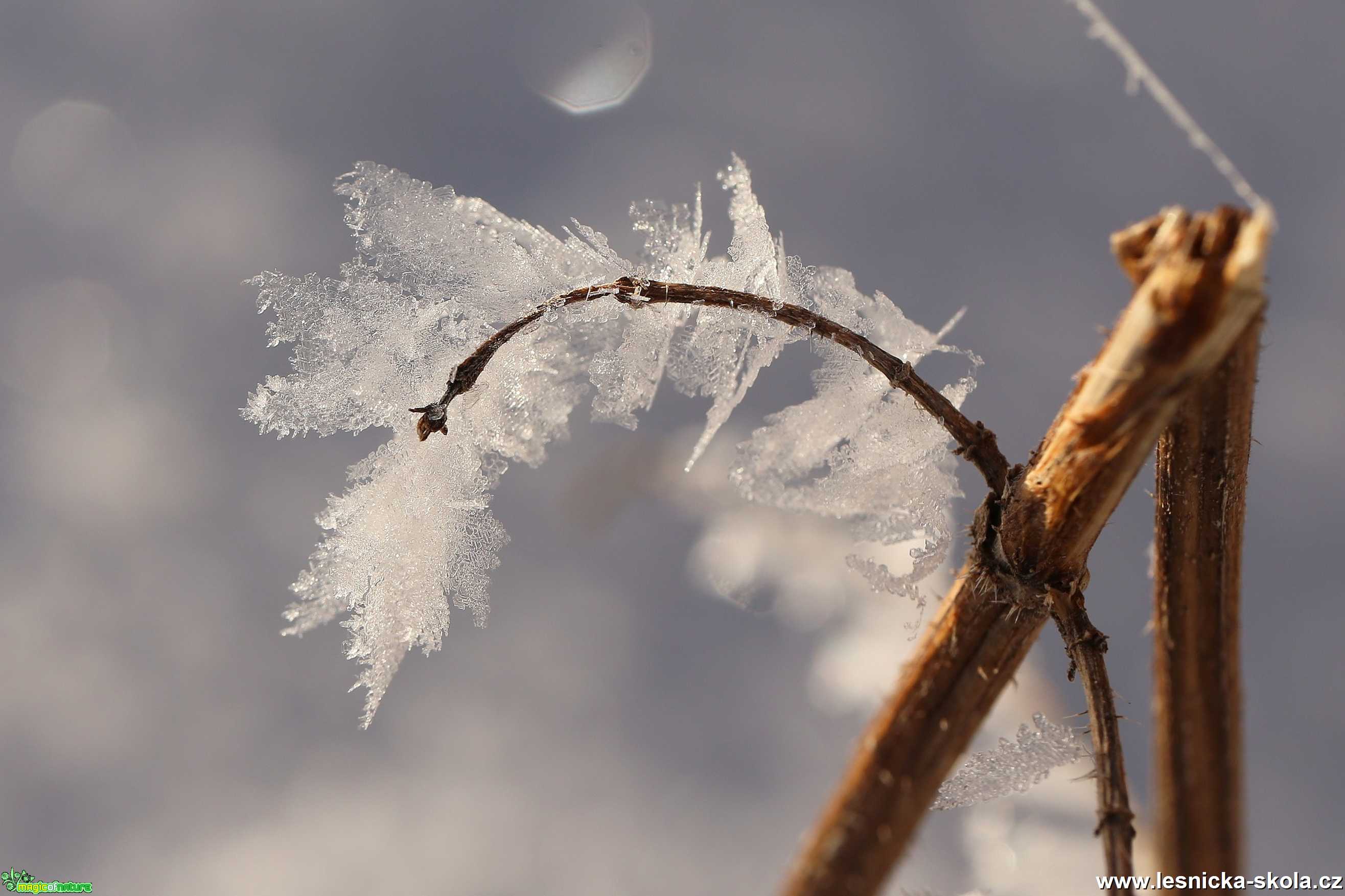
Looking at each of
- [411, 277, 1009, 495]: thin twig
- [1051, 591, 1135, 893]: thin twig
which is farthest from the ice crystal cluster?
[1051, 591, 1135, 893]: thin twig

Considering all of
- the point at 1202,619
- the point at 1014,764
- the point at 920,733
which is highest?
the point at 1014,764

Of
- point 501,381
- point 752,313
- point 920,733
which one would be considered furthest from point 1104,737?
point 501,381

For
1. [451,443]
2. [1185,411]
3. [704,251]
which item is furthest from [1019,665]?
[451,443]

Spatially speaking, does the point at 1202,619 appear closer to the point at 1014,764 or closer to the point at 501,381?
the point at 1014,764

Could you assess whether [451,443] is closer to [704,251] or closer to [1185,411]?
[704,251]

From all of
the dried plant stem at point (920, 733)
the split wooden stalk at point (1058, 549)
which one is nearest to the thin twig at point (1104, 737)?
the split wooden stalk at point (1058, 549)

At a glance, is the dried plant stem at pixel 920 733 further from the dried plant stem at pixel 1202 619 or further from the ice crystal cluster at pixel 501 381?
the ice crystal cluster at pixel 501 381

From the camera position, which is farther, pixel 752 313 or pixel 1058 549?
pixel 752 313
